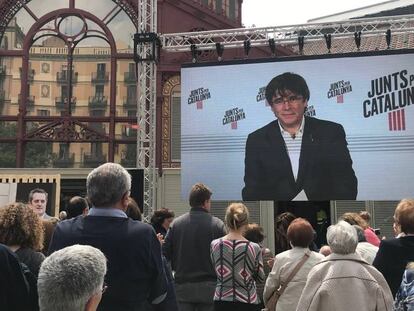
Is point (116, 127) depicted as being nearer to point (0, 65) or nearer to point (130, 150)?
point (130, 150)

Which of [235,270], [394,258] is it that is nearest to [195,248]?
[235,270]

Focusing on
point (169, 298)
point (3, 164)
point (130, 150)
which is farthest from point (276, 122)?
point (169, 298)

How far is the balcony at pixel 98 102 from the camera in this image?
43.5 ft

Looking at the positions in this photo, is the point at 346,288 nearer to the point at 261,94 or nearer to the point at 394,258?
the point at 394,258

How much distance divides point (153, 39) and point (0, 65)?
5615mm

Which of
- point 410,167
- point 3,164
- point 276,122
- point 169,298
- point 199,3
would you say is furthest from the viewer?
point 199,3

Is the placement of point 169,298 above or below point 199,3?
below

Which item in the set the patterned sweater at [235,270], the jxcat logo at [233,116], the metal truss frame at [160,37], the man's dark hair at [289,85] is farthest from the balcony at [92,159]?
the patterned sweater at [235,270]

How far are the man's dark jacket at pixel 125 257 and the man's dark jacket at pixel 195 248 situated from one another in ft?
6.11

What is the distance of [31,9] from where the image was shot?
13.5 metres

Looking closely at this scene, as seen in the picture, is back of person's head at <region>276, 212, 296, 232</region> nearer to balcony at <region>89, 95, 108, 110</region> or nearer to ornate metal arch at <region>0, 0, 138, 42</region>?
balcony at <region>89, 95, 108, 110</region>

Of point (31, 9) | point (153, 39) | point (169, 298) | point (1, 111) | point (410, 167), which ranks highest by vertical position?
point (31, 9)

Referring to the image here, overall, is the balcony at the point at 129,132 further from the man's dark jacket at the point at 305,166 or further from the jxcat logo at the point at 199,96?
the man's dark jacket at the point at 305,166

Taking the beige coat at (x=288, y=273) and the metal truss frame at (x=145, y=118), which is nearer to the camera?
the beige coat at (x=288, y=273)
